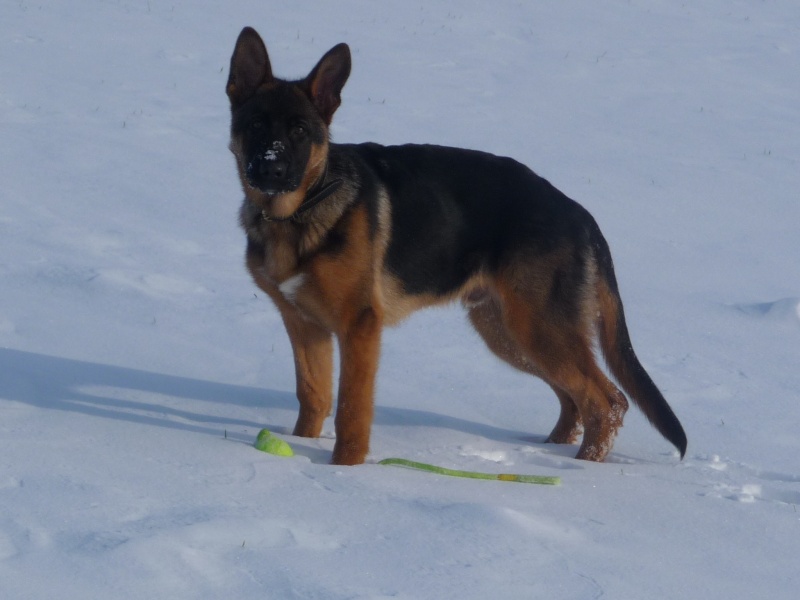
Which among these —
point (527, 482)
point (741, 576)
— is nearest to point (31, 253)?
point (527, 482)

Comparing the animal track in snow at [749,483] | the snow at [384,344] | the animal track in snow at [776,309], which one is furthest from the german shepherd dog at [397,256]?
the animal track in snow at [776,309]

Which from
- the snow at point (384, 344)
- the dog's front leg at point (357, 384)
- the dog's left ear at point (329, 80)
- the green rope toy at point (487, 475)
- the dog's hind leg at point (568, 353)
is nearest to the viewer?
the snow at point (384, 344)

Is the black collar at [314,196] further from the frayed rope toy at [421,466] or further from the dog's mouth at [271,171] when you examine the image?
the frayed rope toy at [421,466]

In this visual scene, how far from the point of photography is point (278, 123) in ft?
14.8

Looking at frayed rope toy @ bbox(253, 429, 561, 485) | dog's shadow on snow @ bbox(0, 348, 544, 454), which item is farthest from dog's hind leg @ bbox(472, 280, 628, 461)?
frayed rope toy @ bbox(253, 429, 561, 485)

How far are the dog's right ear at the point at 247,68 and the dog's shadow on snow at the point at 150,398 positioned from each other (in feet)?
5.20

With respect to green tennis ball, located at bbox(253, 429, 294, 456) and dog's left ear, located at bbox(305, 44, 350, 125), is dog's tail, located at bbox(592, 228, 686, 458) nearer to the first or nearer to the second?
dog's left ear, located at bbox(305, 44, 350, 125)

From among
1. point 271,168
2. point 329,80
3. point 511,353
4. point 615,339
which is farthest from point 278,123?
point 615,339

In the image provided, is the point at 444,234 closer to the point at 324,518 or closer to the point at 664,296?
the point at 324,518

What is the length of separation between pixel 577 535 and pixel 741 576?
21.9 inches

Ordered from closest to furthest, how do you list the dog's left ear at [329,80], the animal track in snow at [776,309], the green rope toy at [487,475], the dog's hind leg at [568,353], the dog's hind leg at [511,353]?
1. the green rope toy at [487,475]
2. the dog's left ear at [329,80]
3. the dog's hind leg at [568,353]
4. the dog's hind leg at [511,353]
5. the animal track in snow at [776,309]

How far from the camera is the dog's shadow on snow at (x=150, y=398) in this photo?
4.74m

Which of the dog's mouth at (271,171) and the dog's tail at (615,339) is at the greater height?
the dog's mouth at (271,171)

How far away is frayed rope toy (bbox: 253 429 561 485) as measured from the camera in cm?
417
